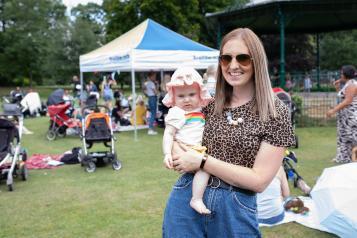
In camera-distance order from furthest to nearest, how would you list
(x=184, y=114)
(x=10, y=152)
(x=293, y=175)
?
(x=10, y=152) → (x=293, y=175) → (x=184, y=114)

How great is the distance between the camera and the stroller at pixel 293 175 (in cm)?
604

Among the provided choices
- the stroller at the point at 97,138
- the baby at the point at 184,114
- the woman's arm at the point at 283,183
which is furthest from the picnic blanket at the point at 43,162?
the baby at the point at 184,114

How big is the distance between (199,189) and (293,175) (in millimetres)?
4609

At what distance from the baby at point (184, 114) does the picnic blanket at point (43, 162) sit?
6.67 meters

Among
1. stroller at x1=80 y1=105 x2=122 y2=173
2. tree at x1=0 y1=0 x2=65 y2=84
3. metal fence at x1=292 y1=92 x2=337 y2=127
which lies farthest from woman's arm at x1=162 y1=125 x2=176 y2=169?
tree at x1=0 y1=0 x2=65 y2=84

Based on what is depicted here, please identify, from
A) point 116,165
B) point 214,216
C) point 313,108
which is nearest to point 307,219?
point 214,216

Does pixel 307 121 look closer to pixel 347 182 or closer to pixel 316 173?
pixel 316 173

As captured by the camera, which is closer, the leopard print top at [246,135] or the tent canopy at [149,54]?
the leopard print top at [246,135]

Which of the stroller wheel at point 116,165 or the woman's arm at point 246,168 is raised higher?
the woman's arm at point 246,168

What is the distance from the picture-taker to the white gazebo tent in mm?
11484

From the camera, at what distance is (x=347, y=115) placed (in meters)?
7.96

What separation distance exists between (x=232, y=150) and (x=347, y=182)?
2.85 metres

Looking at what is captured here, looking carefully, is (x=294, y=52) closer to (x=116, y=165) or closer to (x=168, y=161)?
(x=116, y=165)

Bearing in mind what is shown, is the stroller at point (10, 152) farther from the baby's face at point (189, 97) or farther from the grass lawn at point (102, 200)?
the baby's face at point (189, 97)
